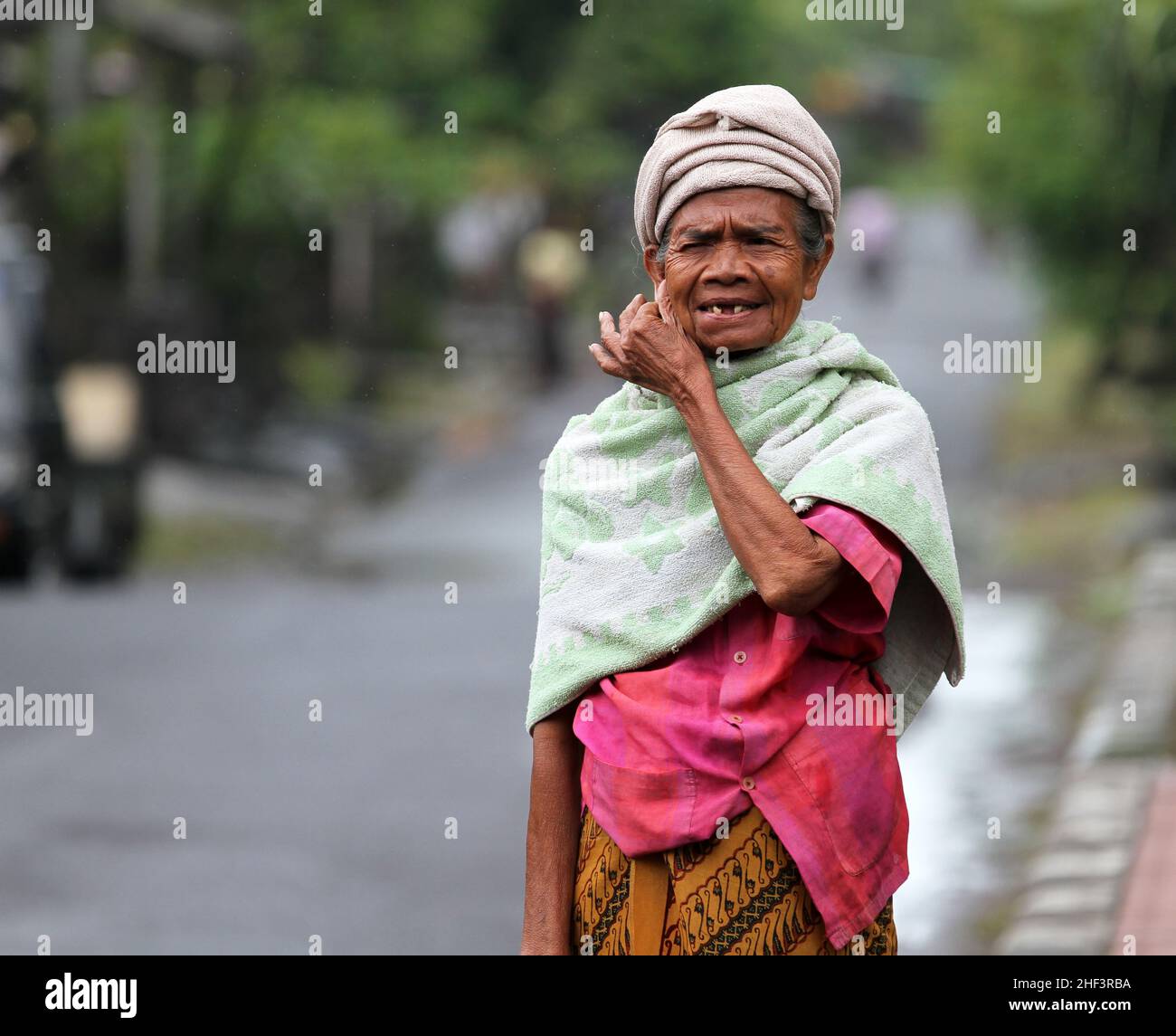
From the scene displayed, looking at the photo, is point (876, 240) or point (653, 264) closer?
point (653, 264)

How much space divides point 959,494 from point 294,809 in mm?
9637

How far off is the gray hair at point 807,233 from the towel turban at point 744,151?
0.06ft

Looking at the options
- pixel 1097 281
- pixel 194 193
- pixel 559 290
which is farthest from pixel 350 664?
pixel 559 290

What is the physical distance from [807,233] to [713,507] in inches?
14.9

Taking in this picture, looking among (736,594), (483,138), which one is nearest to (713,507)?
(736,594)

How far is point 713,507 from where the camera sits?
257 cm

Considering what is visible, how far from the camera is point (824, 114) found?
174ft

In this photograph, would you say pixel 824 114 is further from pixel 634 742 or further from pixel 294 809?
pixel 634 742

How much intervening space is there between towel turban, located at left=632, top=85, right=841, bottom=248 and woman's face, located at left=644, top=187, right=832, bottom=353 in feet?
0.08

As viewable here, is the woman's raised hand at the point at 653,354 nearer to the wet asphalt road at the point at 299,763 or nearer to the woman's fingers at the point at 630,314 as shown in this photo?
the woman's fingers at the point at 630,314

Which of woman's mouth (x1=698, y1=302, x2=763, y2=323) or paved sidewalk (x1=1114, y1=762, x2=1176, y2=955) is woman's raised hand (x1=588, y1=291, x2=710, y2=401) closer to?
woman's mouth (x1=698, y1=302, x2=763, y2=323)

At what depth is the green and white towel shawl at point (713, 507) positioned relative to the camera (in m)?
2.52

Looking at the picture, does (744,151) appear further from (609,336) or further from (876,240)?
(876,240)

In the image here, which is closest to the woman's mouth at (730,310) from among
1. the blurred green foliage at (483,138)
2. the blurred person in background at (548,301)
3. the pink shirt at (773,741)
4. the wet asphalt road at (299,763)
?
the pink shirt at (773,741)
